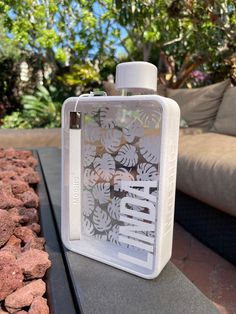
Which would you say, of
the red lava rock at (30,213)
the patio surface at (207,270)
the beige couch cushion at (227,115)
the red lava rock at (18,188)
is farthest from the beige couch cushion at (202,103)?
the red lava rock at (30,213)

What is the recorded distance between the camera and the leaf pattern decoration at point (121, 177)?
77 cm

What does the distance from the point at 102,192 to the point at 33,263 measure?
237mm

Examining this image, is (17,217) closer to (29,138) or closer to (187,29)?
(29,138)

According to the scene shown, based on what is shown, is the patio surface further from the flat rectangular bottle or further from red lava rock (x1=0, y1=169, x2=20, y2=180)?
red lava rock (x1=0, y1=169, x2=20, y2=180)

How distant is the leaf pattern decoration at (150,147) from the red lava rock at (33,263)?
1.09ft

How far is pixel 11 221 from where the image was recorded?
866mm

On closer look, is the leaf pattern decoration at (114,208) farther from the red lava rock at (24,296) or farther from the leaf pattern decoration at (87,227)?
the red lava rock at (24,296)

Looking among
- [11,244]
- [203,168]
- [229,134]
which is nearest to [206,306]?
[11,244]

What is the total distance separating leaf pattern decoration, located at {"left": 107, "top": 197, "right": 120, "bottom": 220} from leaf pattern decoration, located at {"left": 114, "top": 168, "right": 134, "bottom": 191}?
0.03 meters

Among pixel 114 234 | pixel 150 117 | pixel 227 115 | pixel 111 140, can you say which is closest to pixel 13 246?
pixel 114 234

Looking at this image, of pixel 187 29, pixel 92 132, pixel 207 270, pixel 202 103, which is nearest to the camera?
pixel 92 132

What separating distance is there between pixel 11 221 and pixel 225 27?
3492 mm

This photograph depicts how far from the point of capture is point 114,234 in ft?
2.66

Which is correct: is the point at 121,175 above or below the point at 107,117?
below
